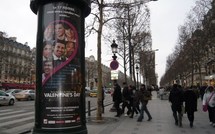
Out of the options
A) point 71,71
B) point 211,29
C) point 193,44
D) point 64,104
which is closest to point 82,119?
point 64,104

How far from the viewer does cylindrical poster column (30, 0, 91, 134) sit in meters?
7.01

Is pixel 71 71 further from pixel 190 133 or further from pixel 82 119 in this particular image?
pixel 190 133

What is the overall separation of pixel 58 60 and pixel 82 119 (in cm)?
150

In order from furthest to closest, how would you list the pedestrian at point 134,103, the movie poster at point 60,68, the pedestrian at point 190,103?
the pedestrian at point 134,103, the pedestrian at point 190,103, the movie poster at point 60,68

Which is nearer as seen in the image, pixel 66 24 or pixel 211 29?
pixel 66 24

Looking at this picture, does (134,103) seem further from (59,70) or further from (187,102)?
(59,70)

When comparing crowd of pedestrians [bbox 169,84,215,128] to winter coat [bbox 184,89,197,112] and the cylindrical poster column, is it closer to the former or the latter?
winter coat [bbox 184,89,197,112]

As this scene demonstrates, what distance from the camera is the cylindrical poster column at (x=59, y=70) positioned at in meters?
7.01

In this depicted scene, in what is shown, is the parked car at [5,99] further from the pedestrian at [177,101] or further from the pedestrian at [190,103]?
the pedestrian at [190,103]

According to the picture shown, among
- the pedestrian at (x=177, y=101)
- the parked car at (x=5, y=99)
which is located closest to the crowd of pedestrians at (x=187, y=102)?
the pedestrian at (x=177, y=101)

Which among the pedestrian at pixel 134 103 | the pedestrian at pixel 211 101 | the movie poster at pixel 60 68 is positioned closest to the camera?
the movie poster at pixel 60 68

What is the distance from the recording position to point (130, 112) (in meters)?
17.8

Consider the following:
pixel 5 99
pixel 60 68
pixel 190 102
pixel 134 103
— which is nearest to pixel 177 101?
pixel 190 102

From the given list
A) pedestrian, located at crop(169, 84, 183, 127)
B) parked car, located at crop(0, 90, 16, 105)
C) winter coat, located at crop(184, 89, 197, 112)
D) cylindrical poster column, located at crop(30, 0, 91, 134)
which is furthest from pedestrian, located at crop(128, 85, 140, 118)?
parked car, located at crop(0, 90, 16, 105)
